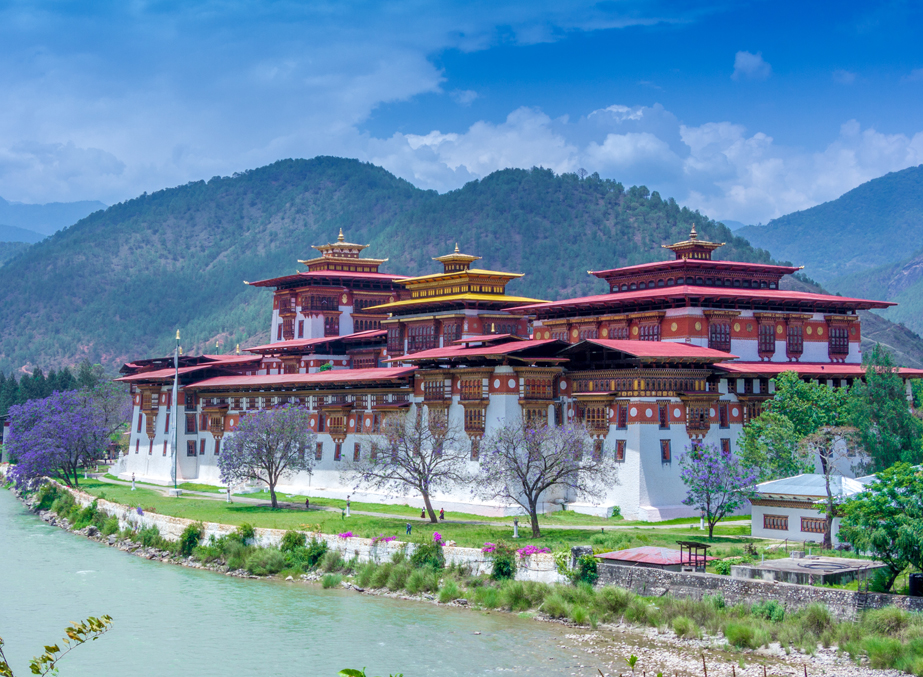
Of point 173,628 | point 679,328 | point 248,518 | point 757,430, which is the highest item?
point 679,328

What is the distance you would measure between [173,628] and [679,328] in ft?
130

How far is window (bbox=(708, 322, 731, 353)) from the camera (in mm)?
73688

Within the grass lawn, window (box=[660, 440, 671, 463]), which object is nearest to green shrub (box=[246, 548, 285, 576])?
the grass lawn

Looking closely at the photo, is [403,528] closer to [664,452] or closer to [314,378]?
[664,452]

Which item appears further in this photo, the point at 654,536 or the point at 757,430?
the point at 757,430

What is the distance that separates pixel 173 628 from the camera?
45.9 metres

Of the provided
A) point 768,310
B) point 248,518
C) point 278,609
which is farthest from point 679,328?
point 278,609

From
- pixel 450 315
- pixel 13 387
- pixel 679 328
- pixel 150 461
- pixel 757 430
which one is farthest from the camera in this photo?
pixel 13 387

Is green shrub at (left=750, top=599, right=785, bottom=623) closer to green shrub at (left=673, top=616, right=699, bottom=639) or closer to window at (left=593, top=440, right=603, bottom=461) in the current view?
green shrub at (left=673, top=616, right=699, bottom=639)

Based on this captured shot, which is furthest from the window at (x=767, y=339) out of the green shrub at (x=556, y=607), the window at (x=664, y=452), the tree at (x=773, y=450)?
the green shrub at (x=556, y=607)

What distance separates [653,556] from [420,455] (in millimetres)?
19530

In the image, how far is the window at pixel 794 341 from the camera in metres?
77.2

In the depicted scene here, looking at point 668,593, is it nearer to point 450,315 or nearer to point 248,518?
point 248,518

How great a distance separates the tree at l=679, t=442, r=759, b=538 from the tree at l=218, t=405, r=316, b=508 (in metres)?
27.8
